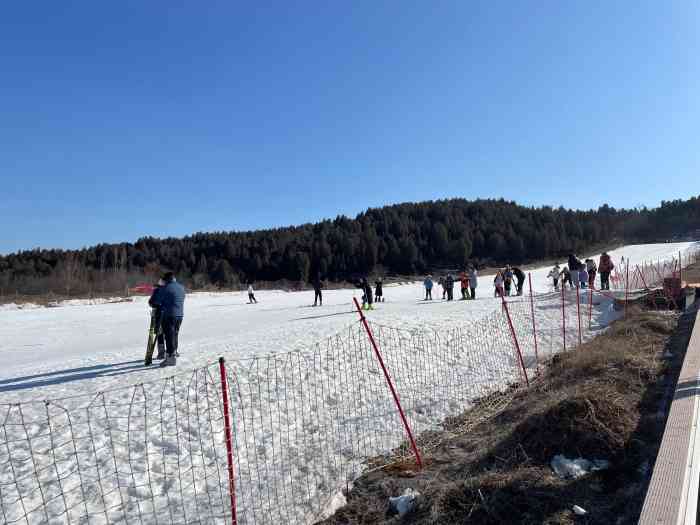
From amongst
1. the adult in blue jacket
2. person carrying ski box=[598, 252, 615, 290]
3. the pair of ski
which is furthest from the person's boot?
person carrying ski box=[598, 252, 615, 290]

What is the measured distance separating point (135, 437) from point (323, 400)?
2936 millimetres

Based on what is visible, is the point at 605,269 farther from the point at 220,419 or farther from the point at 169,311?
the point at 220,419

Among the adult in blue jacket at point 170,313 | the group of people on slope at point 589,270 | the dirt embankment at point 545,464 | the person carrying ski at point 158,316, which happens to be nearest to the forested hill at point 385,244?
the group of people on slope at point 589,270

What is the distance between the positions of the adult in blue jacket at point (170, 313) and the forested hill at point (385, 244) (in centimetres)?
5074

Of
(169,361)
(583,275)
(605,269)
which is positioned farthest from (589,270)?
(169,361)

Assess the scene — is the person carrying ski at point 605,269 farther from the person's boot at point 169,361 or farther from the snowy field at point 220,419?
the person's boot at point 169,361

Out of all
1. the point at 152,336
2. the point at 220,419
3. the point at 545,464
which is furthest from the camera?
the point at 152,336

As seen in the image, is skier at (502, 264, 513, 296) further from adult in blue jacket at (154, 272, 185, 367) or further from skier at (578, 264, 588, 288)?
adult in blue jacket at (154, 272, 185, 367)

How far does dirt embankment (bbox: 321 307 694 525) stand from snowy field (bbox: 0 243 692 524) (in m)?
0.95

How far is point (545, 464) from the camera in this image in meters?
4.45

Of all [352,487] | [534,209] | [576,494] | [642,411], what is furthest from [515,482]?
[534,209]

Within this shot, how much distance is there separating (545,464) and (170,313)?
7581 mm

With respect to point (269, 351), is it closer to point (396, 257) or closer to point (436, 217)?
point (396, 257)

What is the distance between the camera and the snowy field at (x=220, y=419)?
4816 millimetres
